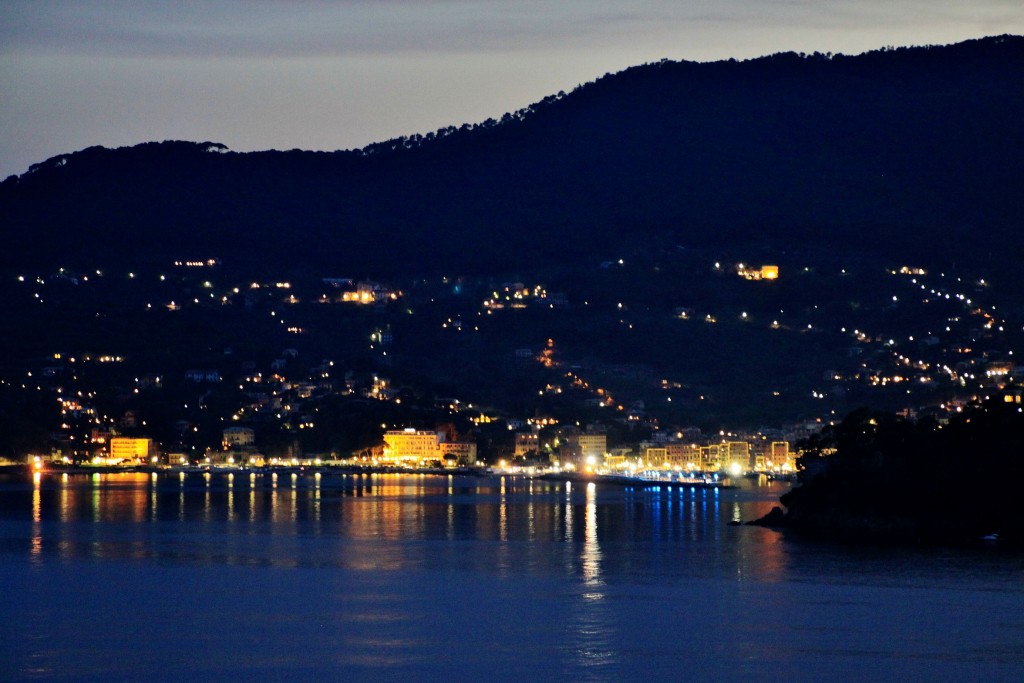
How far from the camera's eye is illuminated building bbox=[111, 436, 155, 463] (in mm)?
129750

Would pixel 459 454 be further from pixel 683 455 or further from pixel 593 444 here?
pixel 683 455

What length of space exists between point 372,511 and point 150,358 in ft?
272

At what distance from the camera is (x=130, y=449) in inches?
5133

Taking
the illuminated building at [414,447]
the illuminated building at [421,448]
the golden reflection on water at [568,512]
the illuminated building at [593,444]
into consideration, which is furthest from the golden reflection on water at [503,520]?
the illuminated building at [414,447]

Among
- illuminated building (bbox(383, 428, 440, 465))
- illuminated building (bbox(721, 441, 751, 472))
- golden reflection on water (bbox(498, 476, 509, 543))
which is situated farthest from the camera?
illuminated building (bbox(383, 428, 440, 465))

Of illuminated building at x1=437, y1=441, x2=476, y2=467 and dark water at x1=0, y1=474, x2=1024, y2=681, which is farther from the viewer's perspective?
illuminated building at x1=437, y1=441, x2=476, y2=467

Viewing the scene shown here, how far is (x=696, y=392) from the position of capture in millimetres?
131000

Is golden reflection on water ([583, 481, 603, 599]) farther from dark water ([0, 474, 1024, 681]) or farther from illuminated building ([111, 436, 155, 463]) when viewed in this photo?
illuminated building ([111, 436, 155, 463])

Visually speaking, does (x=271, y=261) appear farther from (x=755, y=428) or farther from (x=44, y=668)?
(x=44, y=668)

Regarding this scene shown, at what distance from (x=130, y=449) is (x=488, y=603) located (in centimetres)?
10014

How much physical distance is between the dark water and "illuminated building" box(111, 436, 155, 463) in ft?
232

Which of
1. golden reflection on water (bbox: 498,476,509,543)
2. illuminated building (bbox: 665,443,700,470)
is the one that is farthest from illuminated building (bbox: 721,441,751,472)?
golden reflection on water (bbox: 498,476,509,543)

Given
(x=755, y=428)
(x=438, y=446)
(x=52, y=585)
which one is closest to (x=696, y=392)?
(x=755, y=428)

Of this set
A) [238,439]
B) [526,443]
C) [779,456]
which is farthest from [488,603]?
[238,439]
